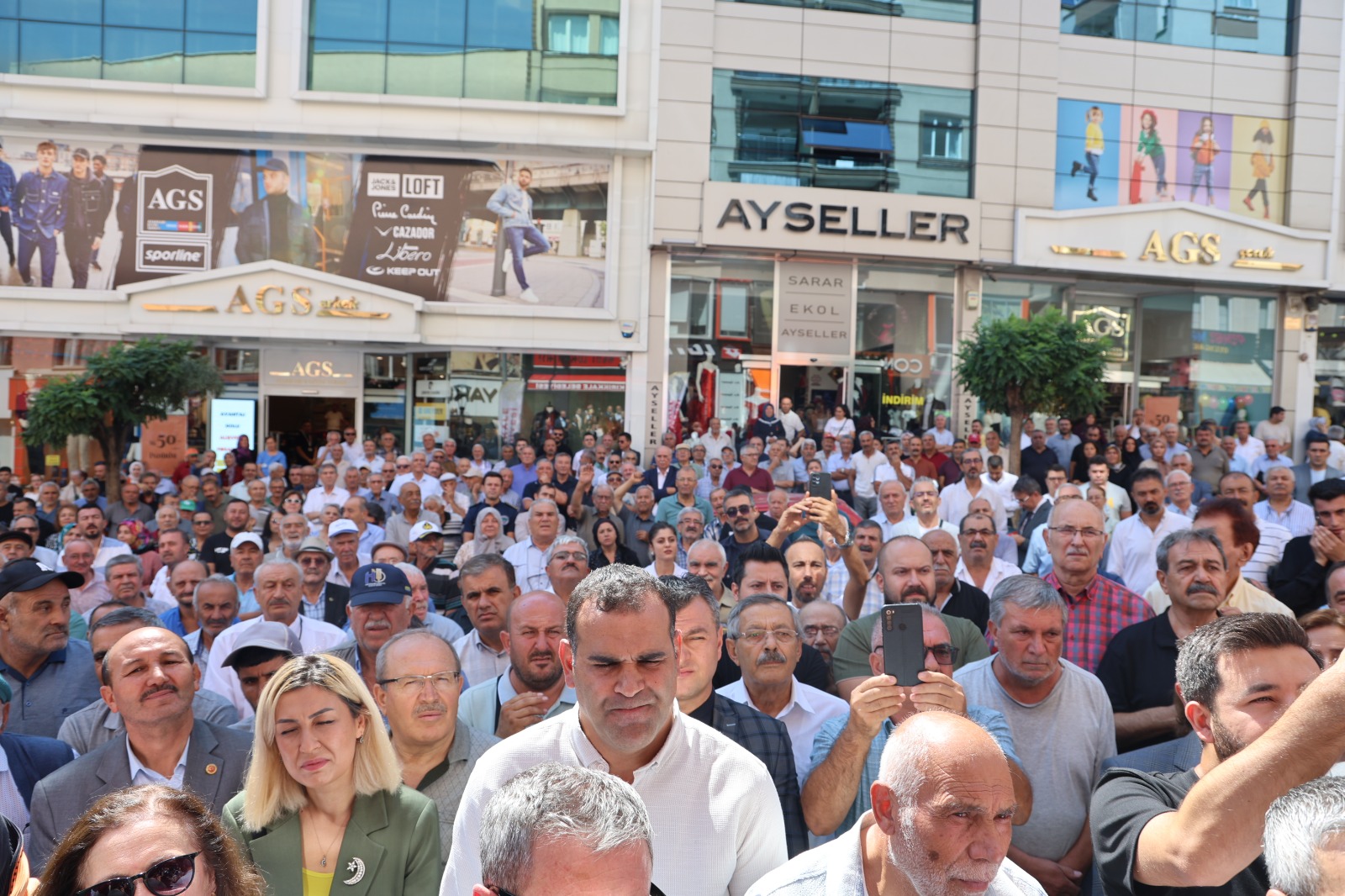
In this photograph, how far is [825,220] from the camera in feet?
66.7

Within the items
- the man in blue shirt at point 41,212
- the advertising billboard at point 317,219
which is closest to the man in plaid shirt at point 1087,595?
the advertising billboard at point 317,219

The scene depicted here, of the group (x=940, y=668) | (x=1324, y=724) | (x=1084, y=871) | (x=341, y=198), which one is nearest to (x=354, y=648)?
(x=940, y=668)

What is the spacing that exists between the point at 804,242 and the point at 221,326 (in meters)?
11.2

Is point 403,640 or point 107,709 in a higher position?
point 403,640

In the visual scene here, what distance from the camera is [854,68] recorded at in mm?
20781

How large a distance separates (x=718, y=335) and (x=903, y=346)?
3.79 metres

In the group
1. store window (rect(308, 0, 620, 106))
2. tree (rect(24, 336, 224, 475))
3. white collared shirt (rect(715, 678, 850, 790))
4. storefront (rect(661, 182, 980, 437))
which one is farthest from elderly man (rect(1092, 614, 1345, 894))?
store window (rect(308, 0, 620, 106))

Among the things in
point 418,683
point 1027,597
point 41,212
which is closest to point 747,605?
point 1027,597

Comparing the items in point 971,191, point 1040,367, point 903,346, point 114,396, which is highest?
point 971,191

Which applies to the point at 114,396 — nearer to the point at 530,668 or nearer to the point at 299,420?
the point at 299,420

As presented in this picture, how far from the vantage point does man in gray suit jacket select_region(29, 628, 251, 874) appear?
154 inches

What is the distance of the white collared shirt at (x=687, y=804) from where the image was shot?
269 cm

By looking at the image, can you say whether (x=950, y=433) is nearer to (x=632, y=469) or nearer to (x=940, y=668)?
(x=632, y=469)

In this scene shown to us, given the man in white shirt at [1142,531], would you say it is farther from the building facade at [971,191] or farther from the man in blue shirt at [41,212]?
the man in blue shirt at [41,212]
